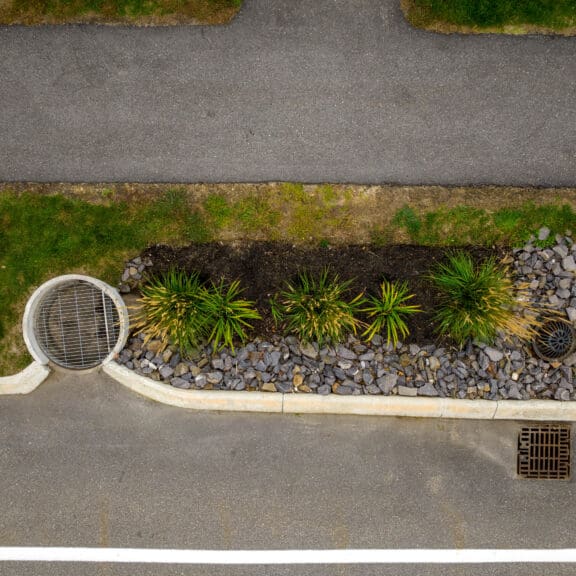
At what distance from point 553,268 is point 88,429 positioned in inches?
235

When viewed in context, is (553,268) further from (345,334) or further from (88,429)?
(88,429)

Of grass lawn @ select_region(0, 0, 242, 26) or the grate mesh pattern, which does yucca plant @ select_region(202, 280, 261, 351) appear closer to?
the grate mesh pattern

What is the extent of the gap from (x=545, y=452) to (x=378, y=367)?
225 centimetres

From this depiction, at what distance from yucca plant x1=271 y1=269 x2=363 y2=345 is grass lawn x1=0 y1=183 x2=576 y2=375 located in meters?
0.56

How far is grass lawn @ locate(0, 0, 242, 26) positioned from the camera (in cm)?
522

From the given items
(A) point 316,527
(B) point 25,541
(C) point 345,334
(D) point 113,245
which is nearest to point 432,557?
(A) point 316,527

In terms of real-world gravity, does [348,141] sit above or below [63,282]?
above

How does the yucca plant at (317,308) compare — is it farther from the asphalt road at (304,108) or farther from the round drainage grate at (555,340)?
the round drainage grate at (555,340)

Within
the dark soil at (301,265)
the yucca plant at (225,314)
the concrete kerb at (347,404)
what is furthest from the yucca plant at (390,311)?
the yucca plant at (225,314)

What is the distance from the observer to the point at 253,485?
5.03 meters

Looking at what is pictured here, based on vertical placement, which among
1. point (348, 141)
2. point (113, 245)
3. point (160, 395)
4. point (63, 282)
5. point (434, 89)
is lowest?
point (160, 395)

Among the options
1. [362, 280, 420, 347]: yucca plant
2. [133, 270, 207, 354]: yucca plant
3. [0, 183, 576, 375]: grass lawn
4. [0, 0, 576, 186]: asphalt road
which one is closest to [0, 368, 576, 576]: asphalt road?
[133, 270, 207, 354]: yucca plant

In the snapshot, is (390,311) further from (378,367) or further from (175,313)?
(175,313)

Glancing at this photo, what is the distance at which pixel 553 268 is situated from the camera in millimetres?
5168
